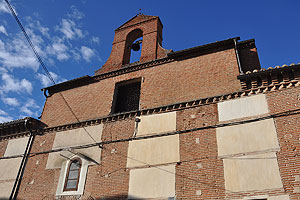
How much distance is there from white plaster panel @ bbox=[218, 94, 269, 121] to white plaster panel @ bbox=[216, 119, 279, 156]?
354 mm

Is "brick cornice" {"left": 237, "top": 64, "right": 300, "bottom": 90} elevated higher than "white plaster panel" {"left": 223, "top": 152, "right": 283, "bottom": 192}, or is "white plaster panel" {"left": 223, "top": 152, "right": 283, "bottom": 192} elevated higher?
"brick cornice" {"left": 237, "top": 64, "right": 300, "bottom": 90}

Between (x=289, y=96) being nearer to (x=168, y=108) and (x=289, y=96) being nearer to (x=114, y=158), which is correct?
(x=168, y=108)

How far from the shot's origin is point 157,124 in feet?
30.5

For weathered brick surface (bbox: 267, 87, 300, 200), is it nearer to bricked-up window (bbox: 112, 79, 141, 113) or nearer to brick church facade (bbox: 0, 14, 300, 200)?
brick church facade (bbox: 0, 14, 300, 200)

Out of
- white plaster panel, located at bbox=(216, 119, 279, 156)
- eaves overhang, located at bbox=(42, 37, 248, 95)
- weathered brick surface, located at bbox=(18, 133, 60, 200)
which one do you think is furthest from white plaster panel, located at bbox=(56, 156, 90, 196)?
white plaster panel, located at bbox=(216, 119, 279, 156)

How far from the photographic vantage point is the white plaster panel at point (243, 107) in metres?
8.14

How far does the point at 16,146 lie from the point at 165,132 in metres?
6.59

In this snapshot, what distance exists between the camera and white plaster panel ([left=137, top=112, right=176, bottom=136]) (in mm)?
9062

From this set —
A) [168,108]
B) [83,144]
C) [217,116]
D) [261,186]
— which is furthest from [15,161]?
[261,186]

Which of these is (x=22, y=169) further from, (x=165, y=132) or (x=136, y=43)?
(x=136, y=43)

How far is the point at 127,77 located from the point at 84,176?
4.28 metres

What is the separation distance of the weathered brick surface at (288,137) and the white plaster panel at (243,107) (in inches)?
8.6

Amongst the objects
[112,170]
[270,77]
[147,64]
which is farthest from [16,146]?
[270,77]

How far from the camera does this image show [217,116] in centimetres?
855
